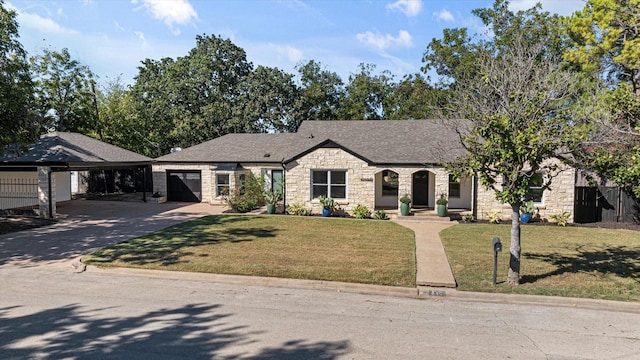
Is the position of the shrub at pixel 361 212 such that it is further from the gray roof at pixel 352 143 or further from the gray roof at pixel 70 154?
the gray roof at pixel 70 154

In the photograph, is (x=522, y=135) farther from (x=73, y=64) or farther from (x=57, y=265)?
(x=73, y=64)

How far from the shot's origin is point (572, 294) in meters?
8.95

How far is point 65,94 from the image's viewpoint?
102 feet

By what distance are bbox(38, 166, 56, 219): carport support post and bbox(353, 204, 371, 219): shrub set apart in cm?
1444

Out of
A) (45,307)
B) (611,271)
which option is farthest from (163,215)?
(611,271)

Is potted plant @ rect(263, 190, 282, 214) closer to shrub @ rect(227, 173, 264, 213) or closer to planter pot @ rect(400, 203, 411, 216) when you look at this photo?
shrub @ rect(227, 173, 264, 213)

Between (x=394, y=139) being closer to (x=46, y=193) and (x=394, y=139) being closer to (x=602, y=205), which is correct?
(x=602, y=205)

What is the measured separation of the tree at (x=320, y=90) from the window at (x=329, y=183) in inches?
777

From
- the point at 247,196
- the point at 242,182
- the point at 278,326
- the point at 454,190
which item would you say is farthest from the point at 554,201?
the point at 278,326

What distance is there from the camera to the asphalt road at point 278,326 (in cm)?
619

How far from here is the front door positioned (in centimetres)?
2273

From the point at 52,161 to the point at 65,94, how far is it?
50.6ft

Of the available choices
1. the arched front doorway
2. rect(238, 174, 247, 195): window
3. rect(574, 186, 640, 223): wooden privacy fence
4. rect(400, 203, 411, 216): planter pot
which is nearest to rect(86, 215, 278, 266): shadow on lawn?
rect(238, 174, 247, 195): window

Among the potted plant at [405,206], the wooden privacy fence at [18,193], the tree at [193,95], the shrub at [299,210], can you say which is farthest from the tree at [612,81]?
the tree at [193,95]
